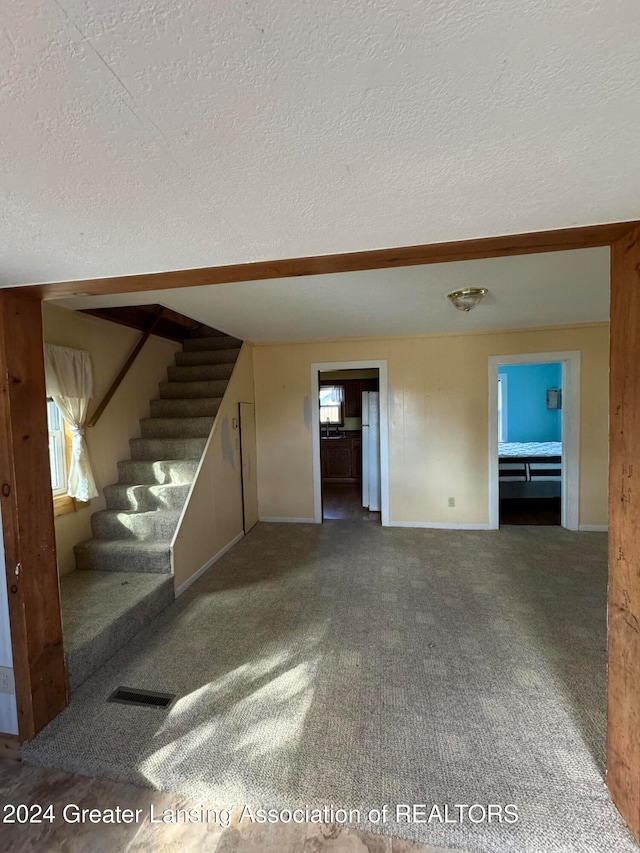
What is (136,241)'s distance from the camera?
48.7 inches

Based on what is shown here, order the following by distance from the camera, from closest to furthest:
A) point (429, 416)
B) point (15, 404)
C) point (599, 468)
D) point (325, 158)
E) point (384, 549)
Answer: point (325, 158) < point (15, 404) < point (384, 549) < point (599, 468) < point (429, 416)

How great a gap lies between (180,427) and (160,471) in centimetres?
57

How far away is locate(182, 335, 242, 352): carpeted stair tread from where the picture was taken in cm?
463

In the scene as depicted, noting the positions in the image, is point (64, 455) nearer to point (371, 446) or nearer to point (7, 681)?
point (7, 681)

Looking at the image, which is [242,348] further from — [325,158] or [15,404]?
[325,158]

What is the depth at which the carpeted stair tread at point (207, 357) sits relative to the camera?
14.5 ft

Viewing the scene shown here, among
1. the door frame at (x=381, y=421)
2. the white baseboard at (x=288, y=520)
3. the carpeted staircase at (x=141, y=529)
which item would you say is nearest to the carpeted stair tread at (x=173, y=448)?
the carpeted staircase at (x=141, y=529)

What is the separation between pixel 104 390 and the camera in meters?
3.32

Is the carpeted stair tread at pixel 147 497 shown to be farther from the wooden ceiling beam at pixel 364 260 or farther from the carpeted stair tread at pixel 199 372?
the wooden ceiling beam at pixel 364 260

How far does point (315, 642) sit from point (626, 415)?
197cm

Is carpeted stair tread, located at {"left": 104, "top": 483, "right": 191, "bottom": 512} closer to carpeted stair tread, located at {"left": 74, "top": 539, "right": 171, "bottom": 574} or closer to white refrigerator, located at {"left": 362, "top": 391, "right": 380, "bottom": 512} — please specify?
carpeted stair tread, located at {"left": 74, "top": 539, "right": 171, "bottom": 574}

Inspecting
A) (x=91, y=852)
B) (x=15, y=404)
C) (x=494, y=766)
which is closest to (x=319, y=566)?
(x=494, y=766)

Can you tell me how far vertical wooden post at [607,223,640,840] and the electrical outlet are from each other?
7.89 ft

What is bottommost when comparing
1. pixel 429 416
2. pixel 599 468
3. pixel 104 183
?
pixel 599 468
